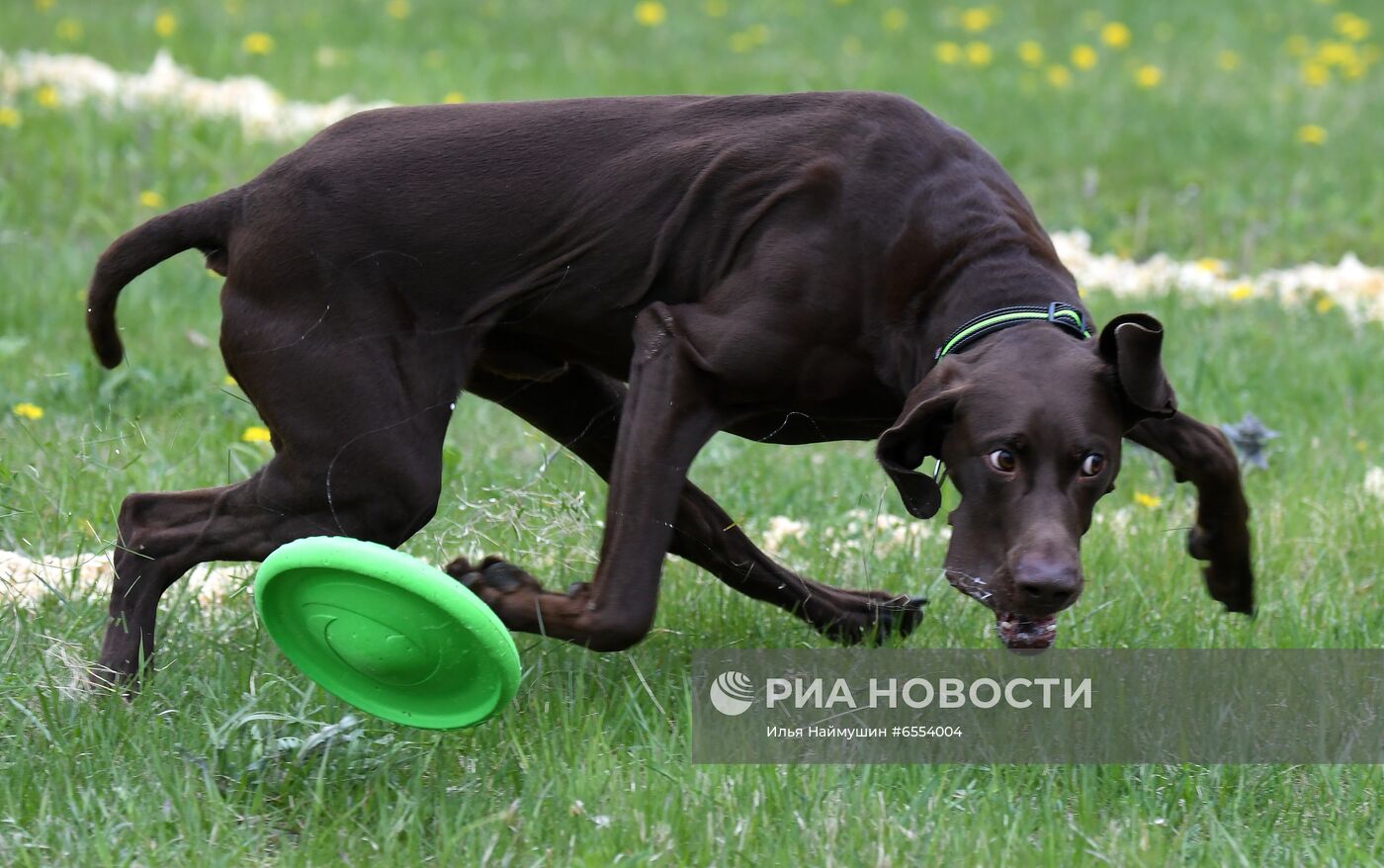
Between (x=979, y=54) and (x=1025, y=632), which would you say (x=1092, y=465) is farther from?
(x=979, y=54)

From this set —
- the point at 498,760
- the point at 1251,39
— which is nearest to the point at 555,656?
the point at 498,760

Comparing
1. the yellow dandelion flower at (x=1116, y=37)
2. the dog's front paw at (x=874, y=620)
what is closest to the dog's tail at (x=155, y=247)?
the dog's front paw at (x=874, y=620)

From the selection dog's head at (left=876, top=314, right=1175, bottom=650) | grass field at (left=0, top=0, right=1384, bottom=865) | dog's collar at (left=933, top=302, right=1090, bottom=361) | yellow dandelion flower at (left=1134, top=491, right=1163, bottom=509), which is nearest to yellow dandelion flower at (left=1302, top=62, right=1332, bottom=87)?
grass field at (left=0, top=0, right=1384, bottom=865)

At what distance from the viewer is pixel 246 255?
3.55m

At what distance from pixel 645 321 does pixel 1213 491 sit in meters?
1.31

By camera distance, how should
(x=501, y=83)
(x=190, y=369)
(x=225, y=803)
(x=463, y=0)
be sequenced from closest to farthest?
(x=225, y=803)
(x=190, y=369)
(x=501, y=83)
(x=463, y=0)

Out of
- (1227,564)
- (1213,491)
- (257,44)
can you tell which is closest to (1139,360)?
(1213,491)

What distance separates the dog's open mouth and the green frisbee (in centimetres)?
92

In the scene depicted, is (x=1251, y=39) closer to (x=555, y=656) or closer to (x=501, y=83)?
(x=501, y=83)

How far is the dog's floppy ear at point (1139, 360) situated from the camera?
9.89ft

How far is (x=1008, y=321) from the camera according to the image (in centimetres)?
325

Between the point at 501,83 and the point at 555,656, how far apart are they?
21.5ft

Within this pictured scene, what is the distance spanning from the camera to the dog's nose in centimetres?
295

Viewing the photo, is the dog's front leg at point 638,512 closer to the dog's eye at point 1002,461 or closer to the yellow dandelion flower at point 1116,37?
the dog's eye at point 1002,461
